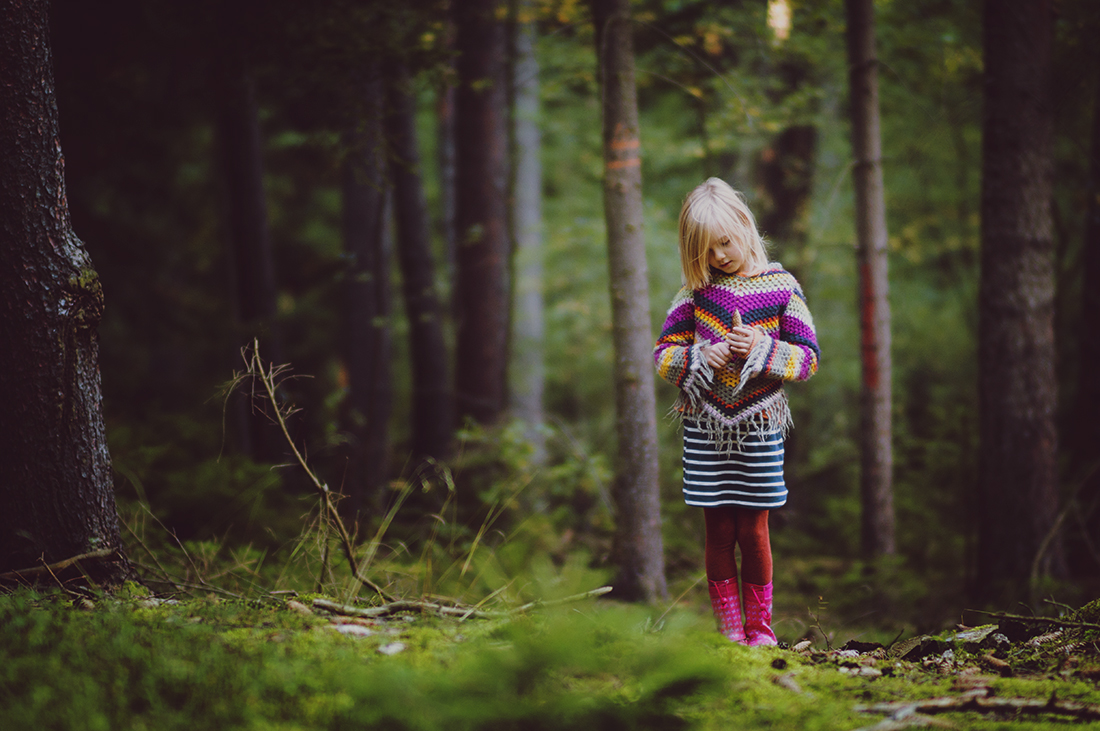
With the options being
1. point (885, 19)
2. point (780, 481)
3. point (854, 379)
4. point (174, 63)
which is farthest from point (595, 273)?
point (780, 481)

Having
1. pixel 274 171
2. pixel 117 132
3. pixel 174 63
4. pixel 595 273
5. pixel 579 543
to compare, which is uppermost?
pixel 274 171

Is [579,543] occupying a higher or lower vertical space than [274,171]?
lower

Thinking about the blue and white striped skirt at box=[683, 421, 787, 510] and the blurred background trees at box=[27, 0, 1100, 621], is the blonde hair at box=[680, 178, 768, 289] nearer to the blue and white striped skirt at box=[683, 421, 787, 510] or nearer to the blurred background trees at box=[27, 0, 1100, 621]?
the blue and white striped skirt at box=[683, 421, 787, 510]

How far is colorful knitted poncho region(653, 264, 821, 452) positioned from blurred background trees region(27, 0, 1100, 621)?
1628mm

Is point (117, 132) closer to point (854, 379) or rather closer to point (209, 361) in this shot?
point (854, 379)

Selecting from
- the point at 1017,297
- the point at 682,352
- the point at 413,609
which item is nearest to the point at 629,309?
the point at 682,352

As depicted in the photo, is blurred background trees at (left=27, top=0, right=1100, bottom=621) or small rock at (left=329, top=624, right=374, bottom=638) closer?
small rock at (left=329, top=624, right=374, bottom=638)

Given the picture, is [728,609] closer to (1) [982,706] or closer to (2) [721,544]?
(2) [721,544]

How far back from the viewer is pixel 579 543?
278 inches

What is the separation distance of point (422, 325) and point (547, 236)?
18.3ft

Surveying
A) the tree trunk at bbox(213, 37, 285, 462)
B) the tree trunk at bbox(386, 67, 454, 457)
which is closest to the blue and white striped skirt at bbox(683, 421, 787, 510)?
the tree trunk at bbox(213, 37, 285, 462)

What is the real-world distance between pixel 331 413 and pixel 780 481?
32.0ft

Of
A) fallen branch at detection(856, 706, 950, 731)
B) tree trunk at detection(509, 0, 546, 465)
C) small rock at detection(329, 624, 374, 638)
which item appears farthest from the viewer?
tree trunk at detection(509, 0, 546, 465)

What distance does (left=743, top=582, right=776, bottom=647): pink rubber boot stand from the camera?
337 cm
